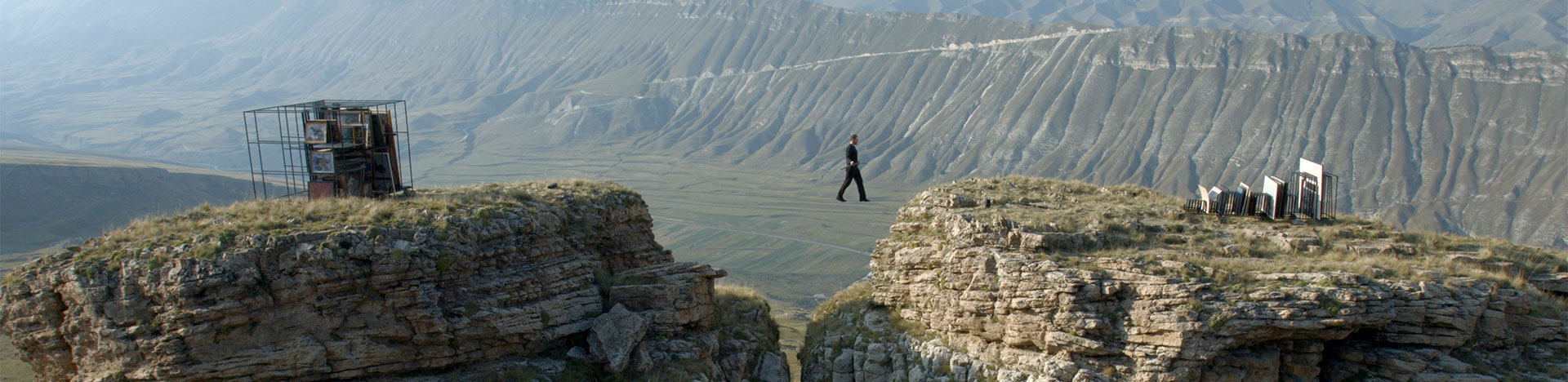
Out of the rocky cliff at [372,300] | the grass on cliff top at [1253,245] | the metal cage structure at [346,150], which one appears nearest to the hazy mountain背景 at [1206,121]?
the grass on cliff top at [1253,245]

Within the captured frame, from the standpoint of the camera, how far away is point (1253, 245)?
84.2ft

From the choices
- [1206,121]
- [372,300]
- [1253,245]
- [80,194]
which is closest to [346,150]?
[372,300]

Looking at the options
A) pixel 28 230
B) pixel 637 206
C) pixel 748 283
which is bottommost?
pixel 748 283

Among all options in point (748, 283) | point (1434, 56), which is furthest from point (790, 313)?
point (1434, 56)

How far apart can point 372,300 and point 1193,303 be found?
18.7 meters

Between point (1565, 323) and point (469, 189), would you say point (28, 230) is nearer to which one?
point (469, 189)

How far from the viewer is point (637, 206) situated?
106 feet

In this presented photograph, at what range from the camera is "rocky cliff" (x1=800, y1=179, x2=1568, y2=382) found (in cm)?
2184

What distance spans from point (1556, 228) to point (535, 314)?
117 m

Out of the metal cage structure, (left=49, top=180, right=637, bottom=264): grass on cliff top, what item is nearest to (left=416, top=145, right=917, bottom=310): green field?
the metal cage structure

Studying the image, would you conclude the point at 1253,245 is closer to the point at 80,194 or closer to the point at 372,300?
the point at 372,300

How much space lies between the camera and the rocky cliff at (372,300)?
Answer: 861 inches

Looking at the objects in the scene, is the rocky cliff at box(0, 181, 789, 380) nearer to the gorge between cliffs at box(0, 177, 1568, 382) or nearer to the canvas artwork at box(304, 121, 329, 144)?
the gorge between cliffs at box(0, 177, 1568, 382)

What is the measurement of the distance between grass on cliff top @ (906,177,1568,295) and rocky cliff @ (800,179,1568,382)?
6 centimetres
